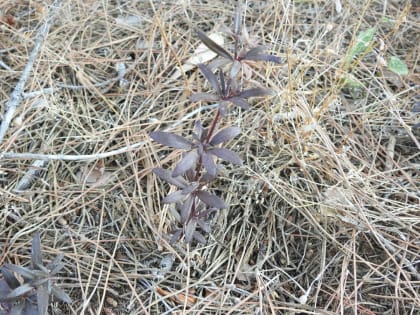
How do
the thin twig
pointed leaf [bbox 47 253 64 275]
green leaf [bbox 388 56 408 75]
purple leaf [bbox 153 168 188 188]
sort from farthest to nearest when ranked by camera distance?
1. green leaf [bbox 388 56 408 75]
2. the thin twig
3. purple leaf [bbox 153 168 188 188]
4. pointed leaf [bbox 47 253 64 275]

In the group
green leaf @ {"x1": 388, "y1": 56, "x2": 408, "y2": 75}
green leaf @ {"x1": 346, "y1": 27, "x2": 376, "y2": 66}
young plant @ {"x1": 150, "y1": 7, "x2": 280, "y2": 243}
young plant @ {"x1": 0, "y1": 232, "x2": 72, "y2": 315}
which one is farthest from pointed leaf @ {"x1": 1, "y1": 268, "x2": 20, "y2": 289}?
green leaf @ {"x1": 388, "y1": 56, "x2": 408, "y2": 75}

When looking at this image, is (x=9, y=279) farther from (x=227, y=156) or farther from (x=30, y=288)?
(x=227, y=156)

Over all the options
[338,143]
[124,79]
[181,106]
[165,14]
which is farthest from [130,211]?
[165,14]

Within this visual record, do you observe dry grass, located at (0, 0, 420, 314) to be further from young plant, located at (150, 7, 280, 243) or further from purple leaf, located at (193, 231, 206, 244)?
young plant, located at (150, 7, 280, 243)

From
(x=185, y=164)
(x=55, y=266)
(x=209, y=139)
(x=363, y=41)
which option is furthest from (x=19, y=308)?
(x=363, y=41)

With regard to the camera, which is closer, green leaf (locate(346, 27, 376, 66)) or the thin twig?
the thin twig

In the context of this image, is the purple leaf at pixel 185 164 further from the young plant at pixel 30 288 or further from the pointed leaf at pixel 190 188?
the young plant at pixel 30 288
